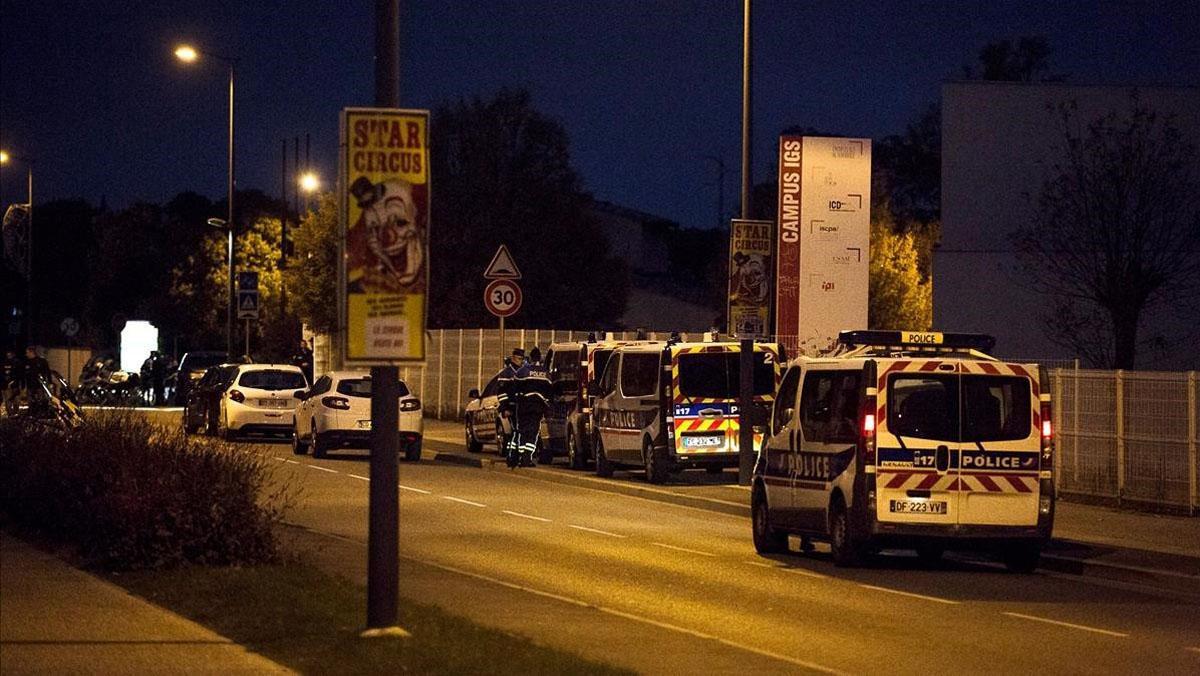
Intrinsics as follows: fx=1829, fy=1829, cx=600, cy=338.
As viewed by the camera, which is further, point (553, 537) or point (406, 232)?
point (553, 537)

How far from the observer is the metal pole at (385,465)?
35.7 feet

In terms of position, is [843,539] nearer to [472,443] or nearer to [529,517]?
[529,517]

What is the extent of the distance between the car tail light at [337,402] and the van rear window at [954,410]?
18099 mm

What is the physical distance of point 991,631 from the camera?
1372 centimetres

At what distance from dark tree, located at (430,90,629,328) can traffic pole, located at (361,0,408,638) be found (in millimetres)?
54534

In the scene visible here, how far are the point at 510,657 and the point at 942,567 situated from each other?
9.09m

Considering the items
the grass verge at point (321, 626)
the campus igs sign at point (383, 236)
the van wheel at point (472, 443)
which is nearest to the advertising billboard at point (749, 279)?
the van wheel at point (472, 443)

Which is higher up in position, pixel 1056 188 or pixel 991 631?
pixel 1056 188

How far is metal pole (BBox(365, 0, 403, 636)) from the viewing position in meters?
10.9

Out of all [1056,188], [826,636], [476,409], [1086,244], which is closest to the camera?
[826,636]

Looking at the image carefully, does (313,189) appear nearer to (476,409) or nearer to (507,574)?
(476,409)

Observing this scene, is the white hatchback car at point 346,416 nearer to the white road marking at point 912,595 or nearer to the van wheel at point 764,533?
the van wheel at point 764,533

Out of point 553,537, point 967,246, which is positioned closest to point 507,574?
point 553,537

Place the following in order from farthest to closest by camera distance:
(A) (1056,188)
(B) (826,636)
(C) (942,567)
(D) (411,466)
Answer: (A) (1056,188), (D) (411,466), (C) (942,567), (B) (826,636)
